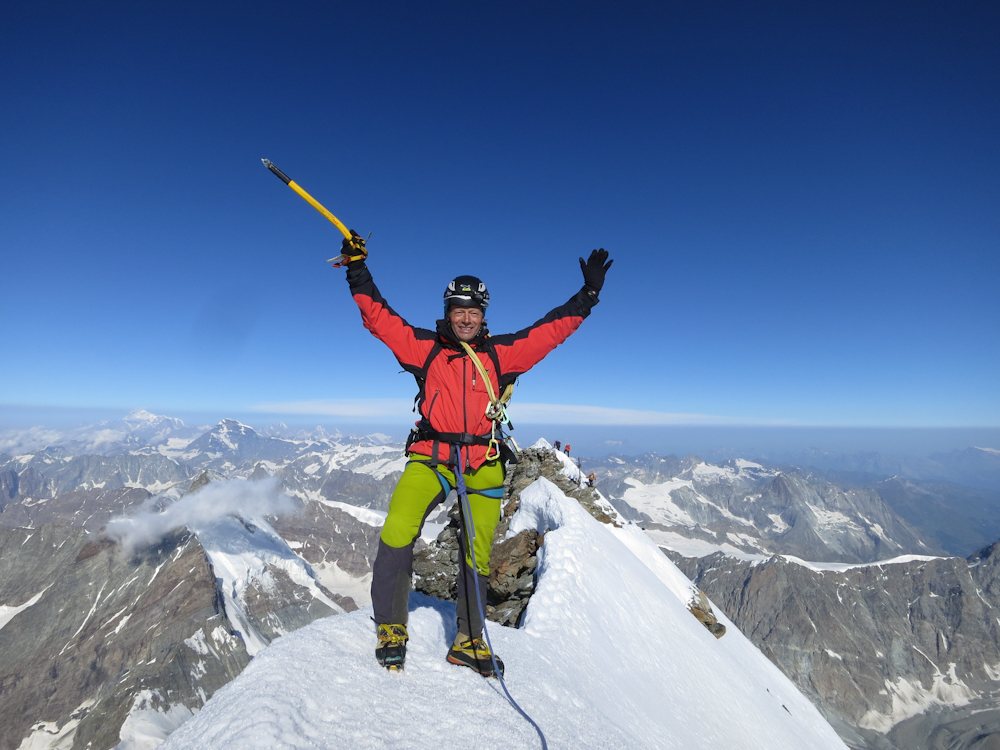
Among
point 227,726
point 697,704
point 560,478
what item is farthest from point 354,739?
point 560,478

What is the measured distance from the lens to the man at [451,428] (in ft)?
20.6

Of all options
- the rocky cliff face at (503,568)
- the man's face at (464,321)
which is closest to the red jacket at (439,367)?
the man's face at (464,321)

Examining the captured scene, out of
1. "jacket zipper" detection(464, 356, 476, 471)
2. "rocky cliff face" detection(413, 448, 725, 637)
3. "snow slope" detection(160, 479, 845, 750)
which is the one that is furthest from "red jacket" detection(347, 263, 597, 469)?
"rocky cliff face" detection(413, 448, 725, 637)

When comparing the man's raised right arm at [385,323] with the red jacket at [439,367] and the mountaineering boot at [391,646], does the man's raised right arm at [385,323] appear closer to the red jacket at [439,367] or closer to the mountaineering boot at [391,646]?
the red jacket at [439,367]

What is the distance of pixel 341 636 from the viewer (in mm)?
6277

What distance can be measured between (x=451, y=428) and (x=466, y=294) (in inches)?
75.6

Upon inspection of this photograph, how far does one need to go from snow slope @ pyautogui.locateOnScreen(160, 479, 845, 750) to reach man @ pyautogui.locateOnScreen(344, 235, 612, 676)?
678 millimetres

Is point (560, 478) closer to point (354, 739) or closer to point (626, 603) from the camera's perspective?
point (626, 603)

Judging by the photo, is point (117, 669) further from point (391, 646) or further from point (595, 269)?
point (595, 269)

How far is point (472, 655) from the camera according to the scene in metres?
6.43

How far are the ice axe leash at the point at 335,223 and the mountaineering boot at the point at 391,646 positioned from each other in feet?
15.9

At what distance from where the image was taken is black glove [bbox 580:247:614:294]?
25.3 feet

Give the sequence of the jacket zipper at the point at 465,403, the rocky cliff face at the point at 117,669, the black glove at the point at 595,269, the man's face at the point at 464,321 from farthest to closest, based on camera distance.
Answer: the rocky cliff face at the point at 117,669 → the black glove at the point at 595,269 → the man's face at the point at 464,321 → the jacket zipper at the point at 465,403

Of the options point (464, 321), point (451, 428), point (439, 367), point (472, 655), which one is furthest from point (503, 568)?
point (464, 321)
